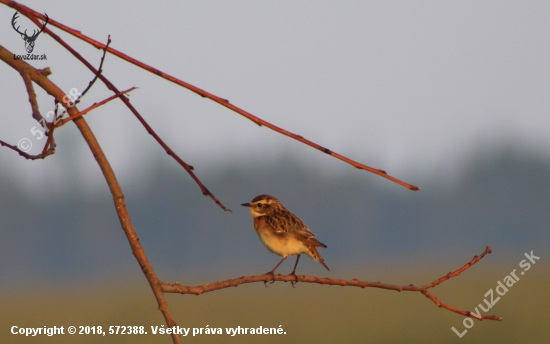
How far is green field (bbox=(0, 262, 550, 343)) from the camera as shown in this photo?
25.1 meters

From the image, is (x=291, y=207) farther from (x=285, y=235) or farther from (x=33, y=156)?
(x=33, y=156)

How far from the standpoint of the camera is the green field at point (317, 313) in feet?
82.3

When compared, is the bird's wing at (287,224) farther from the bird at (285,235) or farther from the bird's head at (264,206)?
the bird's head at (264,206)

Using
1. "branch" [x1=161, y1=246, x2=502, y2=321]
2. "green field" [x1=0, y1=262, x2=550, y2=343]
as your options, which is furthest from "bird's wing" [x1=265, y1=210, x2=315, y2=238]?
"green field" [x1=0, y1=262, x2=550, y2=343]

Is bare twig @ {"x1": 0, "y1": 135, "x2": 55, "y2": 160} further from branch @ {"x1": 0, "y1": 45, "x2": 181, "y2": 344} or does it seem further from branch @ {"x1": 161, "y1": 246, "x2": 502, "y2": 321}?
branch @ {"x1": 161, "y1": 246, "x2": 502, "y2": 321}

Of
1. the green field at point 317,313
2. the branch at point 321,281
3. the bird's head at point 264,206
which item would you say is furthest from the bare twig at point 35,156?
the green field at point 317,313

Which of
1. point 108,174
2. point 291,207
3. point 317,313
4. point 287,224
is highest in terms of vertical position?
point 291,207

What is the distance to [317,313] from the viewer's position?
32.8 m

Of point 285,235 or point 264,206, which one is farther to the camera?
point 264,206

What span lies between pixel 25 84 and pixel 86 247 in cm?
12046

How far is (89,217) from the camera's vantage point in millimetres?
114562

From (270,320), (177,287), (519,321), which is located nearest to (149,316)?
(270,320)

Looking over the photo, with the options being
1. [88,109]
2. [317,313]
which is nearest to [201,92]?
[88,109]

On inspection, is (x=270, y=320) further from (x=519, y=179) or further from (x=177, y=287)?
(x=519, y=179)
